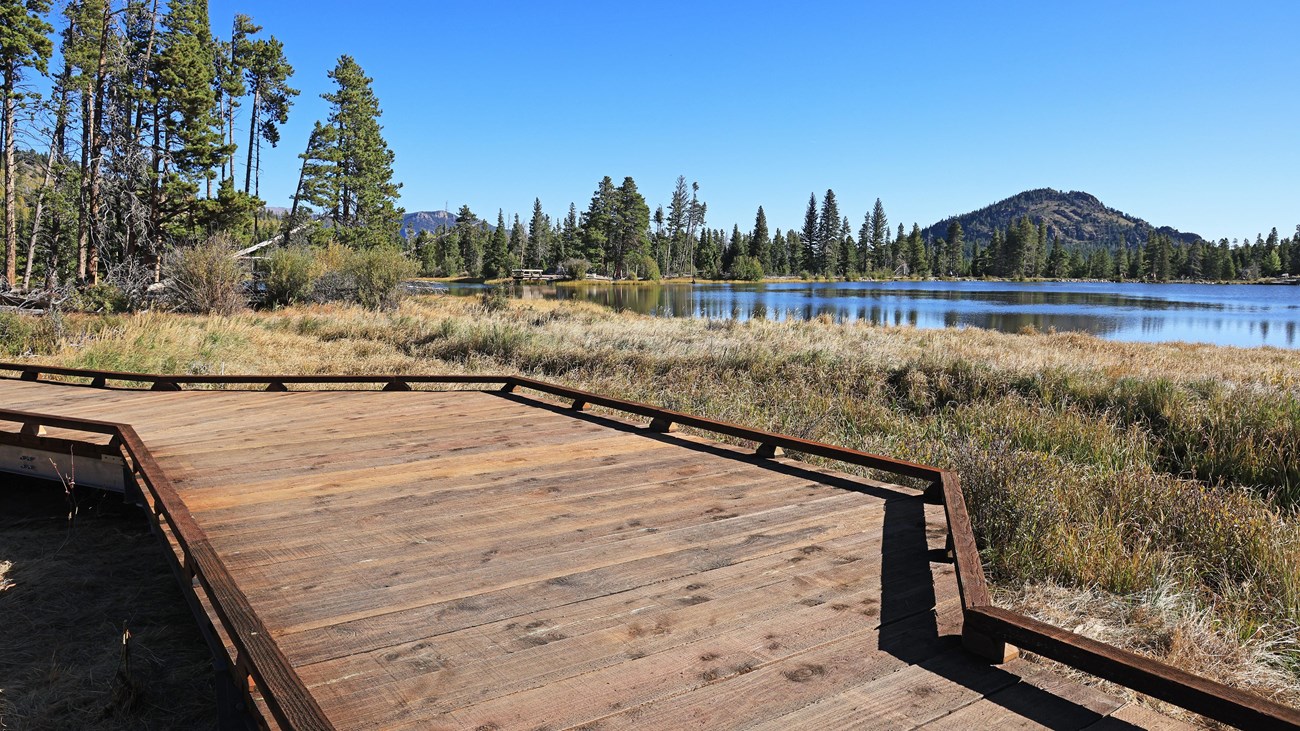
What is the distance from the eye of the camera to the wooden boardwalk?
203 cm

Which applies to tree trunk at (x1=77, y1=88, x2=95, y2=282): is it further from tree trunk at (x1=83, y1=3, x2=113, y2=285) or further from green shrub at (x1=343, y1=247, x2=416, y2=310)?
green shrub at (x1=343, y1=247, x2=416, y2=310)

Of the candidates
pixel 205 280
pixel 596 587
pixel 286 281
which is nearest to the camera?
pixel 596 587

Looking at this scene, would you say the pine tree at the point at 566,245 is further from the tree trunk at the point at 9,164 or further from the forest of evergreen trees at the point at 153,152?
the tree trunk at the point at 9,164

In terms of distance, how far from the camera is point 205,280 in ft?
61.1

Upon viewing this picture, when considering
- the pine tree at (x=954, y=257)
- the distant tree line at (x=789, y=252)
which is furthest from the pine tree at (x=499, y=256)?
the pine tree at (x=954, y=257)

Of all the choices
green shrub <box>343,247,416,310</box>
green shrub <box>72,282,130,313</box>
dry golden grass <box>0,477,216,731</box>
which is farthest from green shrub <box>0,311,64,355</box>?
green shrub <box>343,247,416,310</box>

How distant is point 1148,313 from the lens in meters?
40.8

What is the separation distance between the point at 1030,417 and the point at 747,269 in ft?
300

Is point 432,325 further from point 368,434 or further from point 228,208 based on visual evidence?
point 228,208

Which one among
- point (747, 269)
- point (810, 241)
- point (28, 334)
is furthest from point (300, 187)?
point (810, 241)

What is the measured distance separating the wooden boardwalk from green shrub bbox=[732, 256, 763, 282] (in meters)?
94.7

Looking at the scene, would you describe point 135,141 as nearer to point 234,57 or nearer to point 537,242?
point 234,57

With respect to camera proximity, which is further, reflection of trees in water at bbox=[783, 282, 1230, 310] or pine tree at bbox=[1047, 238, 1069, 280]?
pine tree at bbox=[1047, 238, 1069, 280]

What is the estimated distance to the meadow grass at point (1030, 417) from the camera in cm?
376
